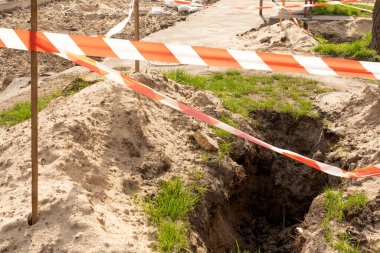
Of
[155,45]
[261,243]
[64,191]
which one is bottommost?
[261,243]

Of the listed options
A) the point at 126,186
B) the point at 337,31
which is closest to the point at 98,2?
the point at 337,31

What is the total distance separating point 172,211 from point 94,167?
77 centimetres

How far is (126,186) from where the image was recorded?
17.0 feet

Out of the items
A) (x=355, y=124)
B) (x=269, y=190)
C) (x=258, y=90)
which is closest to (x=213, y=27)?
(x=258, y=90)

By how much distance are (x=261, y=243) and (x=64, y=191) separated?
245 cm

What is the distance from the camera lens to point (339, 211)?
5195 millimetres

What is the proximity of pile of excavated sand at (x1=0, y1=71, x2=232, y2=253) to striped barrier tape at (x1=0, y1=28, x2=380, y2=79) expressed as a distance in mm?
1058

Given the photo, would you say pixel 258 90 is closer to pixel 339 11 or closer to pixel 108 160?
pixel 108 160

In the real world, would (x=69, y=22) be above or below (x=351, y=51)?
above

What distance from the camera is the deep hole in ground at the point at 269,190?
589 centimetres

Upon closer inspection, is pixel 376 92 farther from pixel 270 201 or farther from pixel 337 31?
pixel 337 31

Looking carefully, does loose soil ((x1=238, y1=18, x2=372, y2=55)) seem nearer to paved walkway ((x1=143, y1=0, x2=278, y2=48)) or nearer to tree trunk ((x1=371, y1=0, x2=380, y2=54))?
paved walkway ((x1=143, y1=0, x2=278, y2=48))

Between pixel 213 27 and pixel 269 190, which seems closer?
pixel 269 190

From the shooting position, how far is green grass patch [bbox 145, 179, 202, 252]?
4.62m
